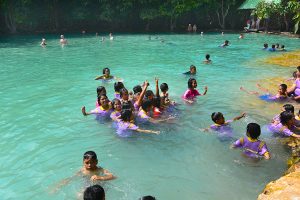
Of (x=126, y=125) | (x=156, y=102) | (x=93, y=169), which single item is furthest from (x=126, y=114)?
(x=93, y=169)

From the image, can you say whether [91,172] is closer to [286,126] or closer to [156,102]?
[156,102]

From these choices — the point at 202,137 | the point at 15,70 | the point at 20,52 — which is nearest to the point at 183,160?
the point at 202,137

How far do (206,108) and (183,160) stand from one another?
4087 mm

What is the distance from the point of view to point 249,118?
1033 cm

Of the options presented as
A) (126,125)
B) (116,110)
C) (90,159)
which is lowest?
(126,125)

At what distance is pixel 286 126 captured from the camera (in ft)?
27.2

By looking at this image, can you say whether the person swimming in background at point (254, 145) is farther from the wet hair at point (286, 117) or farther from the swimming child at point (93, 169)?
the swimming child at point (93, 169)

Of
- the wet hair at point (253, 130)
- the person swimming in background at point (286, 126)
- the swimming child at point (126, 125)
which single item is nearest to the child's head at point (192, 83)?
the swimming child at point (126, 125)

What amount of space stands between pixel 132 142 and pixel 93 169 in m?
2.35

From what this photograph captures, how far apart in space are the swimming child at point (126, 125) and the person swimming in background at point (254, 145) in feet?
7.53

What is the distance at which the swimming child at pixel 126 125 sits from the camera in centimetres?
881

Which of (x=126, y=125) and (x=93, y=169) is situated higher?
(x=126, y=125)

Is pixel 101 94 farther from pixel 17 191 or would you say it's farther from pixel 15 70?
pixel 15 70

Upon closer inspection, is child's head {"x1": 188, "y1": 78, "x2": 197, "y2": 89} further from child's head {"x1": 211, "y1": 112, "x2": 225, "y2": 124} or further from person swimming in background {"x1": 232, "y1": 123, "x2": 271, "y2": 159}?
person swimming in background {"x1": 232, "y1": 123, "x2": 271, "y2": 159}
